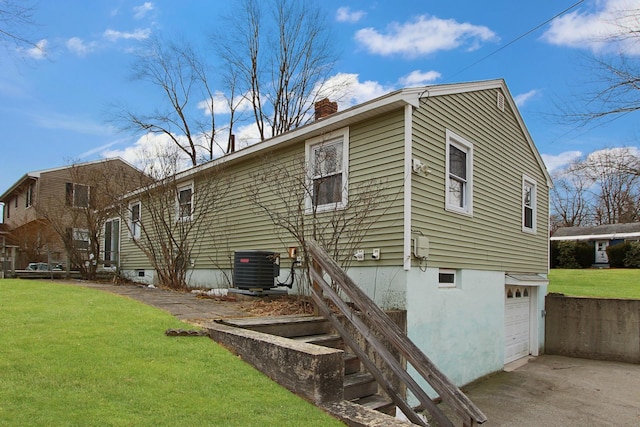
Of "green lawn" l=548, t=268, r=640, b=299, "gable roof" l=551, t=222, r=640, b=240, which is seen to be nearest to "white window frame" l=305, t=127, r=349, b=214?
"green lawn" l=548, t=268, r=640, b=299

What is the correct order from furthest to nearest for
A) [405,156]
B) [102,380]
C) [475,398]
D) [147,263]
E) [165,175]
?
[147,263] → [165,175] → [475,398] → [405,156] → [102,380]

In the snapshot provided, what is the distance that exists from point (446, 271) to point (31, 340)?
6.60m

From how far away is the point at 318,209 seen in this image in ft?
27.6

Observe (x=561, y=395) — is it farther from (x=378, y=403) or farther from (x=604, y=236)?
(x=604, y=236)

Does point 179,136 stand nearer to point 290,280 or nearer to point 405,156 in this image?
point 290,280

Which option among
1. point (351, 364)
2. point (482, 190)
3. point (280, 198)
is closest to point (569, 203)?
point (482, 190)

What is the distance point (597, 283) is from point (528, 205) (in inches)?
373

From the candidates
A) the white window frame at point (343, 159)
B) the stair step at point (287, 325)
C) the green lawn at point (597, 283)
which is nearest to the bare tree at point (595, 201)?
the green lawn at point (597, 283)

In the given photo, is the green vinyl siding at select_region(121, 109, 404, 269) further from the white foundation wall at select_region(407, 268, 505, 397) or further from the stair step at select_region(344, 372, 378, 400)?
the stair step at select_region(344, 372, 378, 400)

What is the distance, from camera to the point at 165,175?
11.8m

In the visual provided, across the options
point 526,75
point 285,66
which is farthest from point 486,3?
point 285,66

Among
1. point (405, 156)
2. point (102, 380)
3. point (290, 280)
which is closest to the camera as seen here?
point (102, 380)

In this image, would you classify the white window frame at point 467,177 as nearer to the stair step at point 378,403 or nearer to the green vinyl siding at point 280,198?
the green vinyl siding at point 280,198

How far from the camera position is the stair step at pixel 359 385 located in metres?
4.88
